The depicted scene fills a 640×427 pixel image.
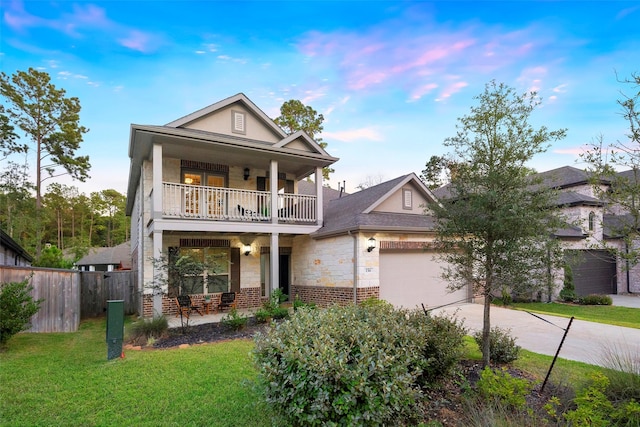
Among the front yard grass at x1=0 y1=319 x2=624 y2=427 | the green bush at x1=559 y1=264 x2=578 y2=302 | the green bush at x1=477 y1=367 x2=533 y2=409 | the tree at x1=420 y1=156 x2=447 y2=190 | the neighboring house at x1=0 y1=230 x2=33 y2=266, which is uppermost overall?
the tree at x1=420 y1=156 x2=447 y2=190

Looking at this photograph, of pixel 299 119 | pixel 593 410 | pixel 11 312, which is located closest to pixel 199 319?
pixel 11 312

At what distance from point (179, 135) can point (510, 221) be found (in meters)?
8.70

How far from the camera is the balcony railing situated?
10.2 meters

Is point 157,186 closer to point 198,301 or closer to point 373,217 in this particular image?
point 198,301

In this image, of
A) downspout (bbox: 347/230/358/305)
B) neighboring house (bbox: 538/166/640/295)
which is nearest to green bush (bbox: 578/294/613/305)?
neighboring house (bbox: 538/166/640/295)

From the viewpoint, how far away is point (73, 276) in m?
9.46

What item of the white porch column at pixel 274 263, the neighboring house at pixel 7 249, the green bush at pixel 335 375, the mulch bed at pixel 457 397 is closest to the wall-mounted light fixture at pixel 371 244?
the white porch column at pixel 274 263

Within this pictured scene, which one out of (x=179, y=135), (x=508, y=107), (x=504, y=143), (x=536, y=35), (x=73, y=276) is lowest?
(x=73, y=276)

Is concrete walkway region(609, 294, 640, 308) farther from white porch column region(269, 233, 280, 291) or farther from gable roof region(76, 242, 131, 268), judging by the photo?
gable roof region(76, 242, 131, 268)

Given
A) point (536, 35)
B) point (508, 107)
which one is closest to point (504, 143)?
point (508, 107)

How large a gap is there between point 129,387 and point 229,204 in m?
7.23

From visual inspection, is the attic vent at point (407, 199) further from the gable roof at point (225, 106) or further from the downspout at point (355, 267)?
the gable roof at point (225, 106)

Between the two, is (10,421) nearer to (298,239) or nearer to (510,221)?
(510,221)

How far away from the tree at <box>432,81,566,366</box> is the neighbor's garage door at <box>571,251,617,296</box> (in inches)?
537
